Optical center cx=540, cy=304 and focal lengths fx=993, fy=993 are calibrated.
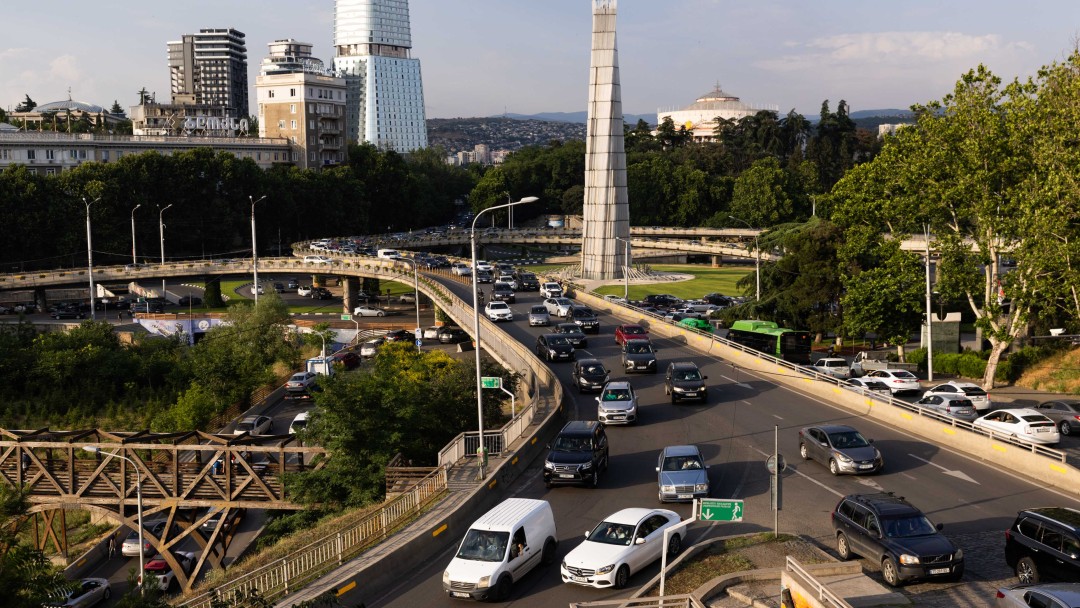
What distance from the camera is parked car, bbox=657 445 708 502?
24719 millimetres

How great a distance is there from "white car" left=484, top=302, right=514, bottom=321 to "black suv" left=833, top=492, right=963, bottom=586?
4264 centimetres

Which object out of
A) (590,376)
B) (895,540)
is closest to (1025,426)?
(895,540)

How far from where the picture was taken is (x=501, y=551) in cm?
1967

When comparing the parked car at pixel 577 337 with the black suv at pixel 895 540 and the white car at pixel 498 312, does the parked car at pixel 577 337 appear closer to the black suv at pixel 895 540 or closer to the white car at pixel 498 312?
the white car at pixel 498 312

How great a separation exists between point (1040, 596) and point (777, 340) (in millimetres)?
35112

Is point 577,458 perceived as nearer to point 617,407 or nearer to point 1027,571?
point 617,407

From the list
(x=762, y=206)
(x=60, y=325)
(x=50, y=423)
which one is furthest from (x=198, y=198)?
(x=762, y=206)

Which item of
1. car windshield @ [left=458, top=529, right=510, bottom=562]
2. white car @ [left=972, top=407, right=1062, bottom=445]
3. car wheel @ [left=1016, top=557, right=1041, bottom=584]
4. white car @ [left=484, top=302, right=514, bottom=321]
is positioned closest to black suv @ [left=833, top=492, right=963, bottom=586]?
car wheel @ [left=1016, top=557, right=1041, bottom=584]

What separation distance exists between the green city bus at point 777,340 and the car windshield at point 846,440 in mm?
21711

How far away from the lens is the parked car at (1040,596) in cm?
1559

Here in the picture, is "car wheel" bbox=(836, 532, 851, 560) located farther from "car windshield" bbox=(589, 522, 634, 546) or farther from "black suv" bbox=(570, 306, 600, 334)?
"black suv" bbox=(570, 306, 600, 334)

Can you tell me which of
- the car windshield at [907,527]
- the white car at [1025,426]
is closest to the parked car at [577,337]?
the white car at [1025,426]

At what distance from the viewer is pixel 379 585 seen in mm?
20422

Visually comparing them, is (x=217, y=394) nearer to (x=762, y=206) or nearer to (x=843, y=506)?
(x=843, y=506)
